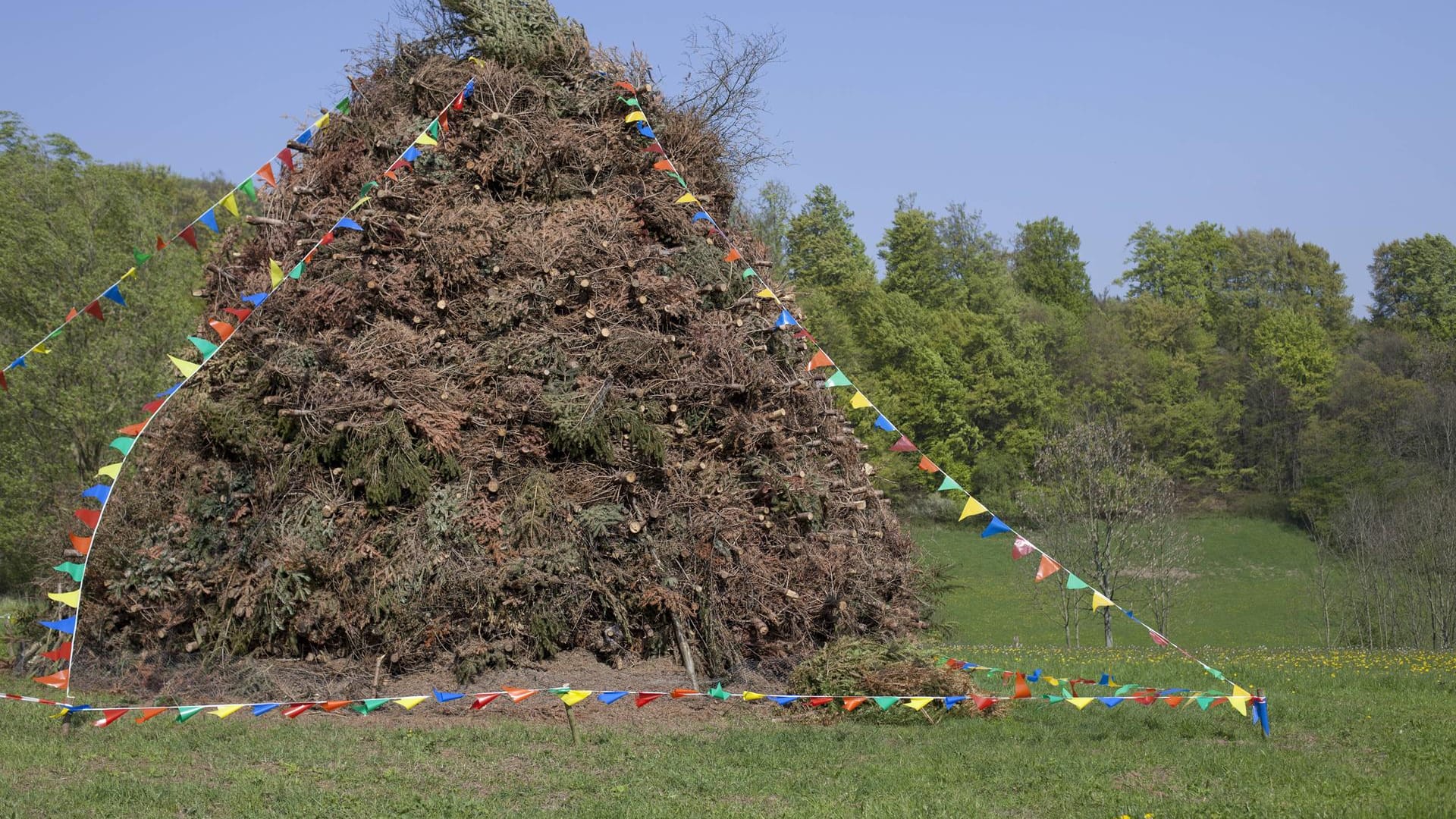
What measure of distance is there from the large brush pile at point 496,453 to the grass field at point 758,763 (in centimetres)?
101

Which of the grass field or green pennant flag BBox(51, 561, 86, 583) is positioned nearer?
the grass field

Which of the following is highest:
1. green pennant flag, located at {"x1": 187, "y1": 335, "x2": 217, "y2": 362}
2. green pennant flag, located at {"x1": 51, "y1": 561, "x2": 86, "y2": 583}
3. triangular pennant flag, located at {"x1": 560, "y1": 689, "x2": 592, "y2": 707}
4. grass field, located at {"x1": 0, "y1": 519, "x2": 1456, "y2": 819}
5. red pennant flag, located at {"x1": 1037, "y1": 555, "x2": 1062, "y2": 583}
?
green pennant flag, located at {"x1": 187, "y1": 335, "x2": 217, "y2": 362}

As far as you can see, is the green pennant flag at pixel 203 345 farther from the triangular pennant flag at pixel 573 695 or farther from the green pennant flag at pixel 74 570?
the triangular pennant flag at pixel 573 695

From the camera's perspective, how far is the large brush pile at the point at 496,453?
9680 millimetres

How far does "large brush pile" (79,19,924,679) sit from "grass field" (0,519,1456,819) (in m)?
1.01

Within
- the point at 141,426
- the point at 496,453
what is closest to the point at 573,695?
the point at 496,453

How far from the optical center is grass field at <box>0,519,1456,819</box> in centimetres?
620

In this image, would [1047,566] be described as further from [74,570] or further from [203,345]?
[74,570]

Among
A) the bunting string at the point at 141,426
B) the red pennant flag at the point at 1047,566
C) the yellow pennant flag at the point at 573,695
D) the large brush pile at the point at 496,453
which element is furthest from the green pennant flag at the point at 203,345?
the red pennant flag at the point at 1047,566

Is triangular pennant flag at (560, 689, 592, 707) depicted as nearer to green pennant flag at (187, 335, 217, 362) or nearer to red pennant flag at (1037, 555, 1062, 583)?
red pennant flag at (1037, 555, 1062, 583)

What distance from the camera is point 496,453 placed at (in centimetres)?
1005

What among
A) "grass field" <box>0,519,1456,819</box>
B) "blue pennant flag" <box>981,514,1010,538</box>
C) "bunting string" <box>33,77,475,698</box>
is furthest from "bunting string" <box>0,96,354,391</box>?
"blue pennant flag" <box>981,514,1010,538</box>

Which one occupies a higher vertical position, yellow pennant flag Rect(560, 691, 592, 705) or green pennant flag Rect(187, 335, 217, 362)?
green pennant flag Rect(187, 335, 217, 362)

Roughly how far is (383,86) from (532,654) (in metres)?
6.16
